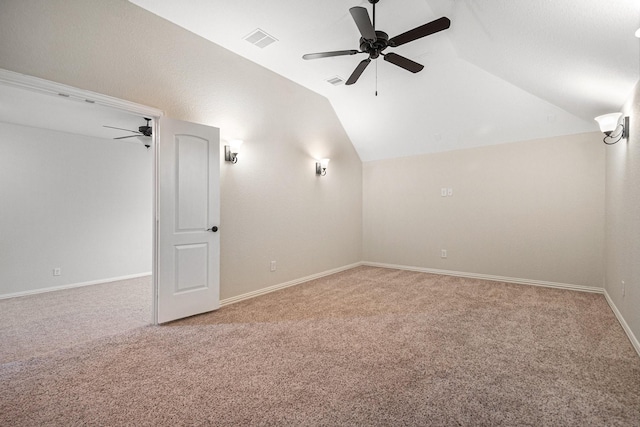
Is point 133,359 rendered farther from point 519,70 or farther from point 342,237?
point 519,70

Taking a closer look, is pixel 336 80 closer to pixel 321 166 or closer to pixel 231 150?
pixel 321 166

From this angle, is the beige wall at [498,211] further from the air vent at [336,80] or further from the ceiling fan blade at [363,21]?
the ceiling fan blade at [363,21]

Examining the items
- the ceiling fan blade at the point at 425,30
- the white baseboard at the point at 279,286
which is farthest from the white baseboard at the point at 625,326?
the white baseboard at the point at 279,286

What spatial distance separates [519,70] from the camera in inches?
130

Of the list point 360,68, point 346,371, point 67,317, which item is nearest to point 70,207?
point 67,317

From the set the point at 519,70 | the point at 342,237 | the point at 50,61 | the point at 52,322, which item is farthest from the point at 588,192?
the point at 52,322

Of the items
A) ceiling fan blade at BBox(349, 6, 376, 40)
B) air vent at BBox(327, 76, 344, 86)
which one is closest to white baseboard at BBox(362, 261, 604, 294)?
air vent at BBox(327, 76, 344, 86)

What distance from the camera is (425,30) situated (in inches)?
95.0

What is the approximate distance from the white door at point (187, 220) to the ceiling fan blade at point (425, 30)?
7.13ft

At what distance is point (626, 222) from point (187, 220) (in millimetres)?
4416

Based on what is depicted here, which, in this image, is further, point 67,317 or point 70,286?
point 70,286

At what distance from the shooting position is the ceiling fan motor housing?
2605 mm

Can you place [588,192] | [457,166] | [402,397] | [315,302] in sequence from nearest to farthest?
[402,397]
[315,302]
[588,192]
[457,166]

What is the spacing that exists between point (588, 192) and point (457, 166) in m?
1.78
